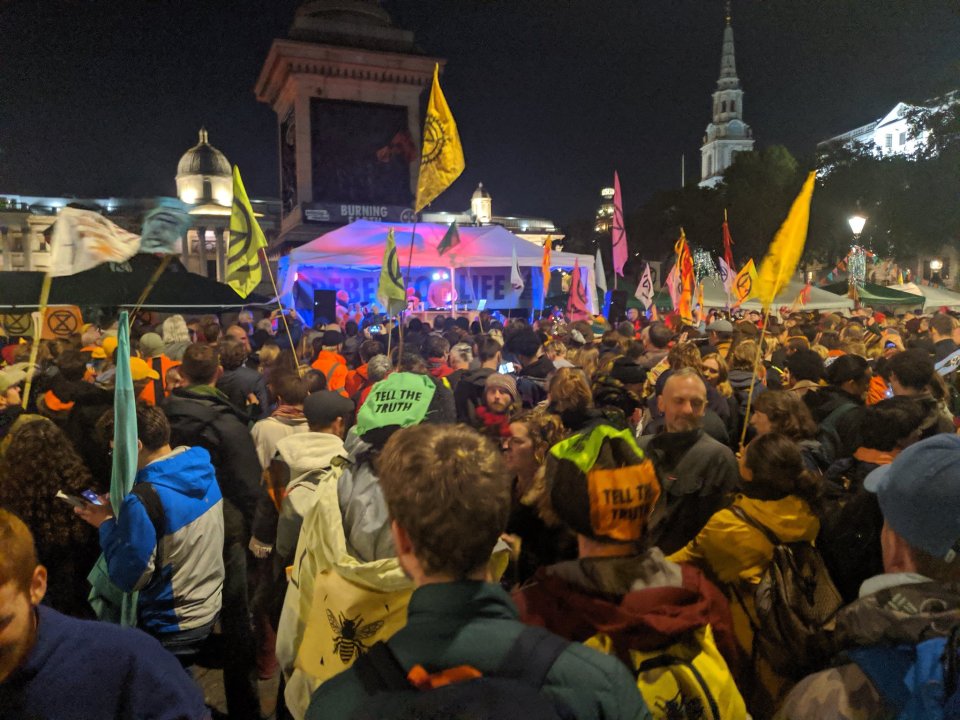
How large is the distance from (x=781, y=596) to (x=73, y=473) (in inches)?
123

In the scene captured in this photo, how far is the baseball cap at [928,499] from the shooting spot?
1.71 m

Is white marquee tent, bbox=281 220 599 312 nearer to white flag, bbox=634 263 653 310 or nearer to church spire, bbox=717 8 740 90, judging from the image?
white flag, bbox=634 263 653 310

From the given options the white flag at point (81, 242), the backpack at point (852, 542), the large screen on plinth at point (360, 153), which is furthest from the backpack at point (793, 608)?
the large screen on plinth at point (360, 153)

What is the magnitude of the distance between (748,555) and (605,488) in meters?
0.89

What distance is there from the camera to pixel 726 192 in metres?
53.2

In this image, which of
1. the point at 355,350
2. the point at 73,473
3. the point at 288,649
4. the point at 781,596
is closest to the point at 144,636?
the point at 288,649

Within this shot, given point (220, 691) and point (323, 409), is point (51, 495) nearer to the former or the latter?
point (323, 409)


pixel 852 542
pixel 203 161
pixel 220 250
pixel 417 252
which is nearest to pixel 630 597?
pixel 852 542

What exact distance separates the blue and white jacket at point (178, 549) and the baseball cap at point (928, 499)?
278 centimetres

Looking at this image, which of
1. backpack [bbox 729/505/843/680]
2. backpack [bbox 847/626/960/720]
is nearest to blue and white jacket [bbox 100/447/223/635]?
backpack [bbox 729/505/843/680]

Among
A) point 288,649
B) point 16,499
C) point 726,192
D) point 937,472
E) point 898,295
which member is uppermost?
point 726,192

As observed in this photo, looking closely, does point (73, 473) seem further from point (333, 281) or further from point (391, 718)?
point (333, 281)

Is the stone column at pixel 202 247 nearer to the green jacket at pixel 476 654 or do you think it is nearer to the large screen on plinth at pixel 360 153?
the large screen on plinth at pixel 360 153

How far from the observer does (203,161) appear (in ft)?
298
